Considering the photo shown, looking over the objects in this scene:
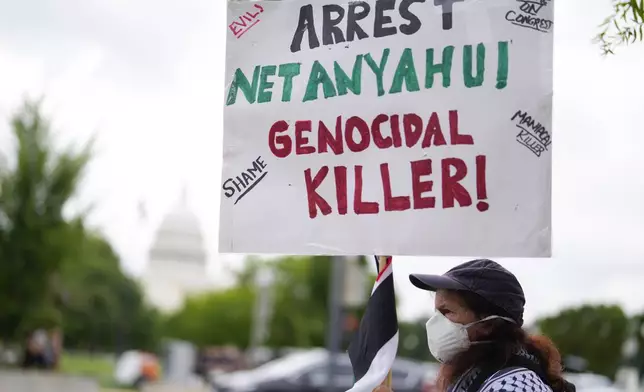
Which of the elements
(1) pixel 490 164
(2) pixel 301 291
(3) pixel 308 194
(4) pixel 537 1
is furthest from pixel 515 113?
(2) pixel 301 291

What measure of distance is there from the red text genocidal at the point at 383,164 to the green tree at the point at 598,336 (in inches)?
2229

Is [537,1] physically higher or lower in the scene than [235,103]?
higher

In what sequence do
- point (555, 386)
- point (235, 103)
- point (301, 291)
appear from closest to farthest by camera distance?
point (555, 386) → point (235, 103) → point (301, 291)

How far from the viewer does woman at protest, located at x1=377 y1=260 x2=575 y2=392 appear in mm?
3053

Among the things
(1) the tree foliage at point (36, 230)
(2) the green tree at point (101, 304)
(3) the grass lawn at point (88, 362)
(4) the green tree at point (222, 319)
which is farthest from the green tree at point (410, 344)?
(1) the tree foliage at point (36, 230)

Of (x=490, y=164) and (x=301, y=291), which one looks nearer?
(x=490, y=164)

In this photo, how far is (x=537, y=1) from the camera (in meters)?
3.39

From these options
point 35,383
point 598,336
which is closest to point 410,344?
point 598,336

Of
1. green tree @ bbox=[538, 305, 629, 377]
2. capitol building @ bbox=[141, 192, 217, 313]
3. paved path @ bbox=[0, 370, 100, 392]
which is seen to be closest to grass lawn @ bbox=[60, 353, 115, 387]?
paved path @ bbox=[0, 370, 100, 392]

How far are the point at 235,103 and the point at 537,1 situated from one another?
3.67 feet

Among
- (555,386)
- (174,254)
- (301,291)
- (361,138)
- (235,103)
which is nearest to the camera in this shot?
(555,386)

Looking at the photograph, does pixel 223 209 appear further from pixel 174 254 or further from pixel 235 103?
pixel 174 254

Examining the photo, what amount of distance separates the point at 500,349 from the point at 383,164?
30.3 inches

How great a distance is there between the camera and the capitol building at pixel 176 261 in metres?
111
